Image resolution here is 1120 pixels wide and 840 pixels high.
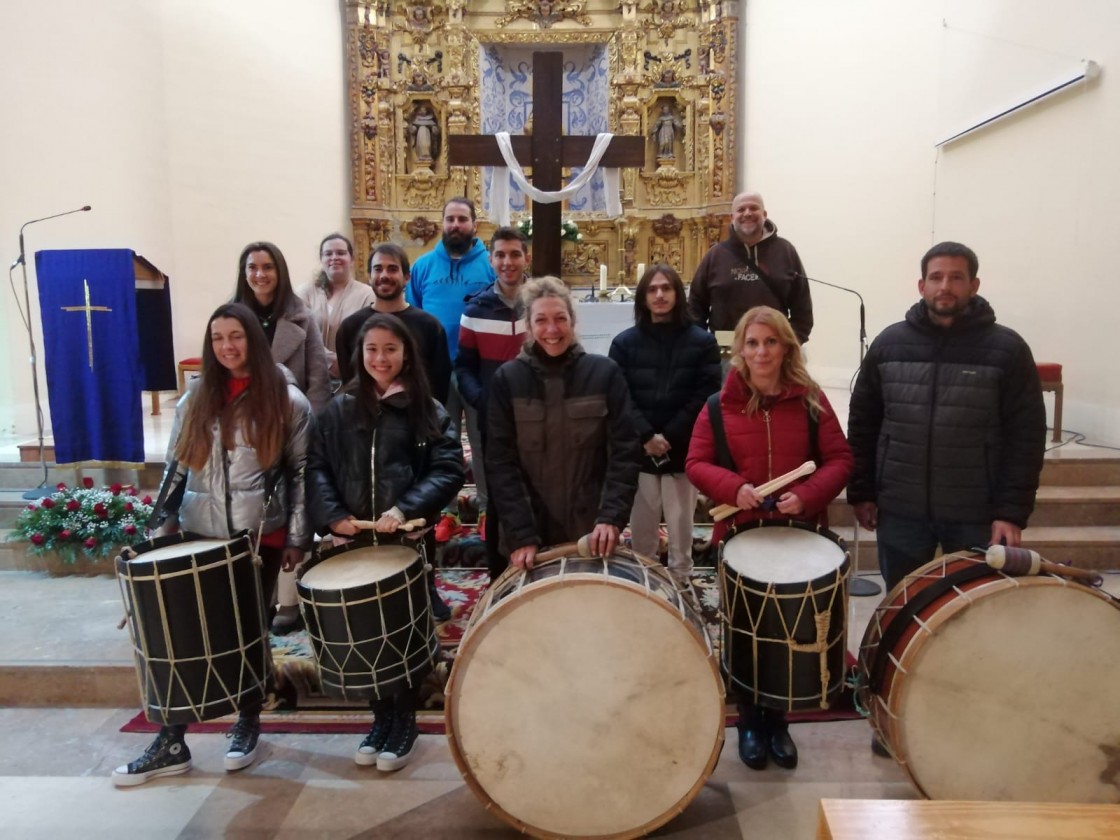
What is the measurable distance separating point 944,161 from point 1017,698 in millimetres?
6069

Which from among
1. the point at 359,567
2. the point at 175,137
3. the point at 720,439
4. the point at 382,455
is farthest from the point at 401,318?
the point at 175,137

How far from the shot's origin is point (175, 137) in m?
7.82

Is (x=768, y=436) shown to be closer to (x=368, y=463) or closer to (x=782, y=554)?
(x=782, y=554)

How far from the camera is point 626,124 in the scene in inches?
348

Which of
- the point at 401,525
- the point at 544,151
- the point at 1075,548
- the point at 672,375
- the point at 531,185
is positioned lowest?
the point at 1075,548

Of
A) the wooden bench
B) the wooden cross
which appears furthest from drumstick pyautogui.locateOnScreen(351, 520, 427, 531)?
the wooden cross

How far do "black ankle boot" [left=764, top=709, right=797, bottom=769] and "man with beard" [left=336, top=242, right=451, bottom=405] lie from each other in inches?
71.1

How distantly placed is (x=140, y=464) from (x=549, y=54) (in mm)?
3495

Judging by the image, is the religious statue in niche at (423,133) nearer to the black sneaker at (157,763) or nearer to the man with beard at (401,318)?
the man with beard at (401,318)

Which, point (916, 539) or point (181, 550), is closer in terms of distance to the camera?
point (181, 550)

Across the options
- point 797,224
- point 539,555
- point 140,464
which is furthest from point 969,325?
point 797,224

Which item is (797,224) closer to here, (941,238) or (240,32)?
(941,238)

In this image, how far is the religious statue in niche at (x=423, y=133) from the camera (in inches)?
349

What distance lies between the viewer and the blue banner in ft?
14.9
